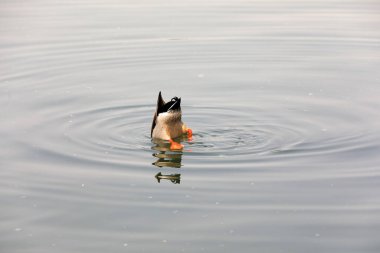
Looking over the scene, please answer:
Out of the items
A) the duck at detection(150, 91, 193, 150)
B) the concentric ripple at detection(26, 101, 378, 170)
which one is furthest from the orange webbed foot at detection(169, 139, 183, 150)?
the concentric ripple at detection(26, 101, 378, 170)

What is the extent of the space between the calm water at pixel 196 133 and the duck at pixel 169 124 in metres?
0.31

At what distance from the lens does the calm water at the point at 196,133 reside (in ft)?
32.3

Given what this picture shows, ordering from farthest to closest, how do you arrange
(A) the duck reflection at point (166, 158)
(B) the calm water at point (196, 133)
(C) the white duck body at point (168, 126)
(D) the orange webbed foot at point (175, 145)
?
(C) the white duck body at point (168, 126)
(D) the orange webbed foot at point (175, 145)
(A) the duck reflection at point (166, 158)
(B) the calm water at point (196, 133)

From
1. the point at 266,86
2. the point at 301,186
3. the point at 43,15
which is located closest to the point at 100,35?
the point at 43,15

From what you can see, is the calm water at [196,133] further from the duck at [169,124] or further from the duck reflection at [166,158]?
the duck at [169,124]

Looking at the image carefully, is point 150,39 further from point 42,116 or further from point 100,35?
point 42,116

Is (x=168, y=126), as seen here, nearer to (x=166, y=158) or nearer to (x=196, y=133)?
(x=196, y=133)

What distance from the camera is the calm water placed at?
9852mm

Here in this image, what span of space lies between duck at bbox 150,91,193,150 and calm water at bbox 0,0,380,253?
310 mm

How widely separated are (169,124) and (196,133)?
491mm

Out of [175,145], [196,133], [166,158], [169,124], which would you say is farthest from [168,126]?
[166,158]

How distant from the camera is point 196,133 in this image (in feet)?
44.5

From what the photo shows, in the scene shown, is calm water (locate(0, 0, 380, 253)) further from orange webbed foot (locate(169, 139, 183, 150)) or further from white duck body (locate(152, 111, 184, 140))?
white duck body (locate(152, 111, 184, 140))

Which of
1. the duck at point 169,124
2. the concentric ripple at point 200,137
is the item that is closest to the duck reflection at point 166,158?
the concentric ripple at point 200,137
